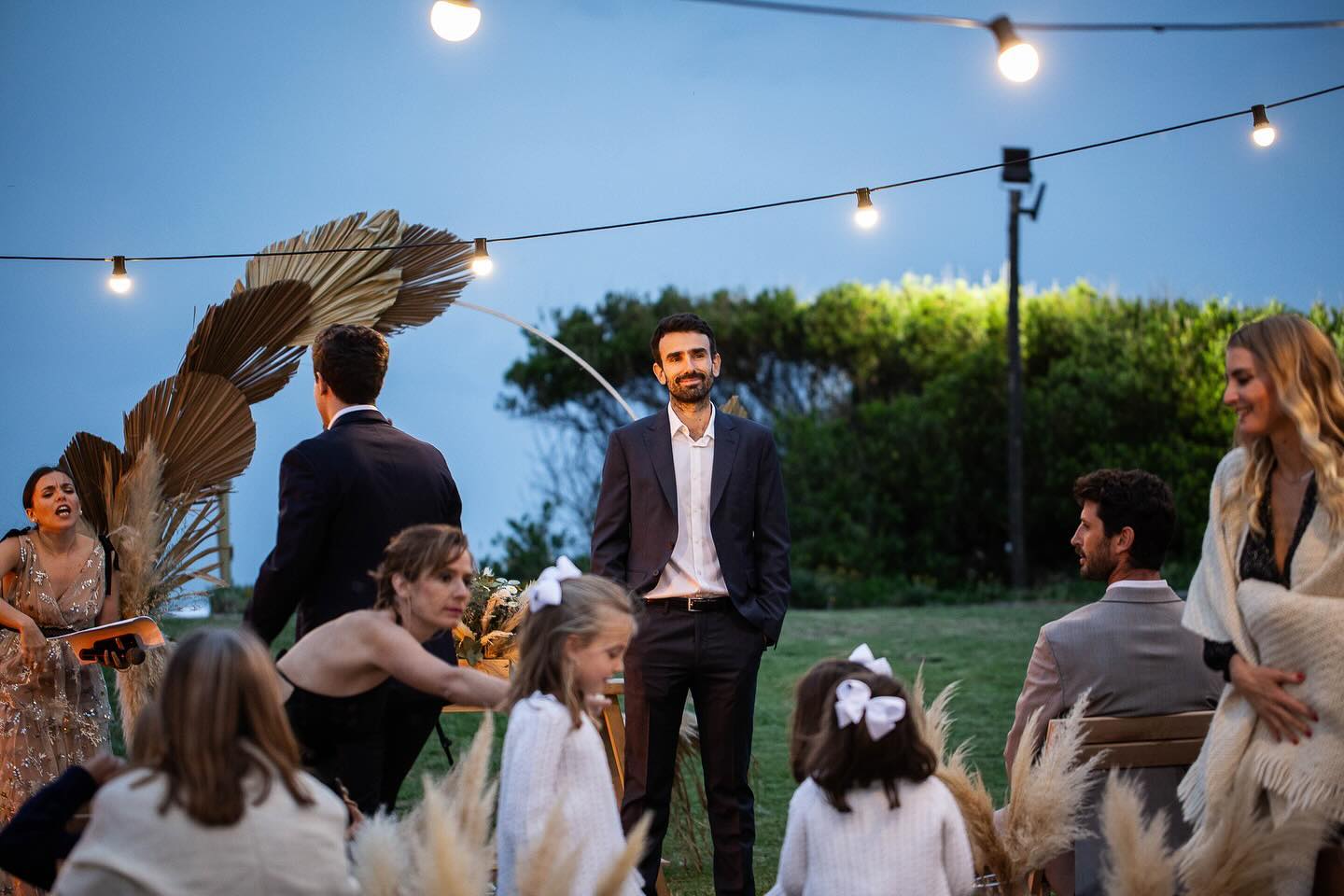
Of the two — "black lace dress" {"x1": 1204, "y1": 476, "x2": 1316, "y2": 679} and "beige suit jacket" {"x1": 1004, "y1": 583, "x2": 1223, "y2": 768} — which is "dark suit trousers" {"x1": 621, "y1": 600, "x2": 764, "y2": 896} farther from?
"black lace dress" {"x1": 1204, "y1": 476, "x2": 1316, "y2": 679}

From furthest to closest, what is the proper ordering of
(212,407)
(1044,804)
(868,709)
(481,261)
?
1. (481,261)
2. (212,407)
3. (1044,804)
4. (868,709)

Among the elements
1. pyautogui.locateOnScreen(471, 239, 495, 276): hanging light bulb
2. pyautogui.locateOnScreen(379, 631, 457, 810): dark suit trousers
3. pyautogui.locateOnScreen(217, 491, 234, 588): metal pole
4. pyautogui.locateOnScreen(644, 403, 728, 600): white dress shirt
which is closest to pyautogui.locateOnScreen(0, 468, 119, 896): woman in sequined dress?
pyautogui.locateOnScreen(217, 491, 234, 588): metal pole

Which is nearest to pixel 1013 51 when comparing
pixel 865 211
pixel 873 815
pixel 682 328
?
pixel 682 328

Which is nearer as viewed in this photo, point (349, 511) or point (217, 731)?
point (217, 731)

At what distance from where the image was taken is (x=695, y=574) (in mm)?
4184

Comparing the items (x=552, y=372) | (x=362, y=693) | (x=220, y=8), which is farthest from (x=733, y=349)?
(x=362, y=693)

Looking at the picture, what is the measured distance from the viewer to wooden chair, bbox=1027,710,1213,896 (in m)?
3.26

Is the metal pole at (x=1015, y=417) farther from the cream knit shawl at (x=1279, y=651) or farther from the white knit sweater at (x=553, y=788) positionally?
the white knit sweater at (x=553, y=788)

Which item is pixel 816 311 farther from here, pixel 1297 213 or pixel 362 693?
pixel 362 693

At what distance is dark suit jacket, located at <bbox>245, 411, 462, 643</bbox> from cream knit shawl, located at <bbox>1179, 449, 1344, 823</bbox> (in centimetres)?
199

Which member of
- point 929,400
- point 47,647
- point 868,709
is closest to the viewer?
point 868,709

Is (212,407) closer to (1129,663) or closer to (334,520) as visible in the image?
(334,520)

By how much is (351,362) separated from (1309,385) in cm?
236

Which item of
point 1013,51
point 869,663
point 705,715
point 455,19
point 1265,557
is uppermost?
point 455,19
